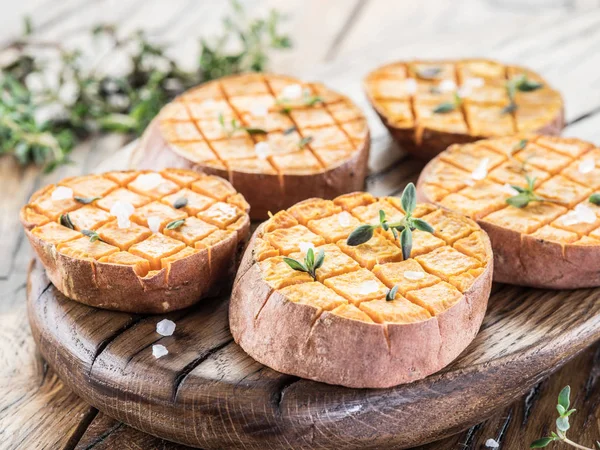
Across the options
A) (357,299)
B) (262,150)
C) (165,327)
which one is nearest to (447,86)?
(262,150)

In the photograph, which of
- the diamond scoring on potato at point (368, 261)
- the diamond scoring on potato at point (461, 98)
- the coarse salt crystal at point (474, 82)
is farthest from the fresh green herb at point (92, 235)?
the coarse salt crystal at point (474, 82)

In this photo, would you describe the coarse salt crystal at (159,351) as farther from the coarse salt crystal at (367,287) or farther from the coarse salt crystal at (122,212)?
the coarse salt crystal at (367,287)

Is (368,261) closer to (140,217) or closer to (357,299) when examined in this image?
(357,299)

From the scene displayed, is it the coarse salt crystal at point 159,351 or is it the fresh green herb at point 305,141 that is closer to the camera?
the coarse salt crystal at point 159,351

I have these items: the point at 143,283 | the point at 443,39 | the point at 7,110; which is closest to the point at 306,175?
→ the point at 143,283

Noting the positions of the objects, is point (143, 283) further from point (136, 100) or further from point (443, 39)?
point (443, 39)

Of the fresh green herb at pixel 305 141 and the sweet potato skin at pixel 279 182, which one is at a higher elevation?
the fresh green herb at pixel 305 141

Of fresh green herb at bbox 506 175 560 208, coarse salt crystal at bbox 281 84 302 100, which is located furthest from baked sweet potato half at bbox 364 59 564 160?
fresh green herb at bbox 506 175 560 208
